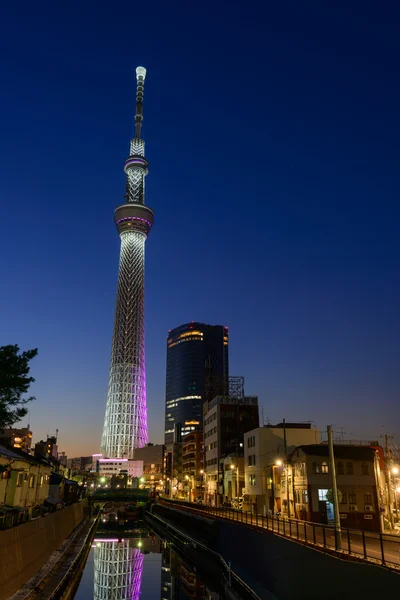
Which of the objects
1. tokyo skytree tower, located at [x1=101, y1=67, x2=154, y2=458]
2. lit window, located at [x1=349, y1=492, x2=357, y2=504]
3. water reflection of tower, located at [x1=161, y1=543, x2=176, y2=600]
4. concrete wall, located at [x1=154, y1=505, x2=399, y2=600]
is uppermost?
tokyo skytree tower, located at [x1=101, y1=67, x2=154, y2=458]

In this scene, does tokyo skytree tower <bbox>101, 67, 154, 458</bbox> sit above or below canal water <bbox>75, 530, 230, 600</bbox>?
above

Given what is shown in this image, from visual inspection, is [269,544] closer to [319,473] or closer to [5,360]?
[319,473]

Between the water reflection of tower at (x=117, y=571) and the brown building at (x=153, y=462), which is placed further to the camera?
the brown building at (x=153, y=462)

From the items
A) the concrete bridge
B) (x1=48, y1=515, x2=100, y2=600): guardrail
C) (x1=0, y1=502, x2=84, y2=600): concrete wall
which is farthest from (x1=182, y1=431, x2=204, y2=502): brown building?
(x1=0, y1=502, x2=84, y2=600): concrete wall

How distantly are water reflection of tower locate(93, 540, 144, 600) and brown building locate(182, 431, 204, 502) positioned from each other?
5834 centimetres

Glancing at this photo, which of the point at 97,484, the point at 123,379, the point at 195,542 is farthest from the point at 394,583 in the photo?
the point at 97,484

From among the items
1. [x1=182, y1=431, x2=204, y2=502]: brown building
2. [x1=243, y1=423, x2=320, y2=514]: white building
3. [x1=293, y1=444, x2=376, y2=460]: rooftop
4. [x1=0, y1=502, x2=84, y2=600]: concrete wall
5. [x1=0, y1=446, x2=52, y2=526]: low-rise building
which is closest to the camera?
[x1=0, y1=502, x2=84, y2=600]: concrete wall

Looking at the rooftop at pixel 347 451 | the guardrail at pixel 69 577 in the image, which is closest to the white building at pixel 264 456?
the rooftop at pixel 347 451

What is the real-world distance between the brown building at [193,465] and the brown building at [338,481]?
6908cm

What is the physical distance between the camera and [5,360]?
1674 inches

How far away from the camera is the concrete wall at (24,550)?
77.3 feet

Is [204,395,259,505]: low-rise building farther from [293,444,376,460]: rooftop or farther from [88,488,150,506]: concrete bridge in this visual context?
[293,444,376,460]: rooftop

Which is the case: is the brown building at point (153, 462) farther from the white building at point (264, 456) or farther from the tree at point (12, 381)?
the tree at point (12, 381)

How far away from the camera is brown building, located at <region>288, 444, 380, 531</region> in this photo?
151 ft
